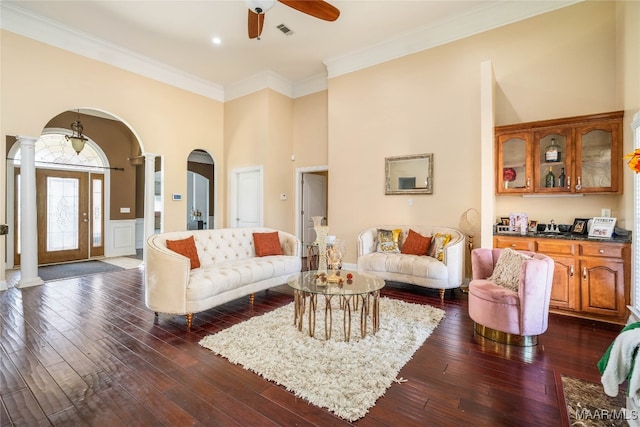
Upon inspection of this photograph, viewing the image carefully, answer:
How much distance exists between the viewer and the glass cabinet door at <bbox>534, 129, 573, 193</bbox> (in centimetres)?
361

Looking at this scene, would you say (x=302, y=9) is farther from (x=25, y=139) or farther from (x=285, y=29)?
(x=25, y=139)

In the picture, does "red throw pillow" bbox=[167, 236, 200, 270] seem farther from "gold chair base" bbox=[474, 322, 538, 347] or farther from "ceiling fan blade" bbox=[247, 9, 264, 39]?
"gold chair base" bbox=[474, 322, 538, 347]

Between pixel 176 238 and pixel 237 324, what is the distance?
1.38 metres

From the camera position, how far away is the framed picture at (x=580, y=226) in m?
3.50

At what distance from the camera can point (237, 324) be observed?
3.14 m

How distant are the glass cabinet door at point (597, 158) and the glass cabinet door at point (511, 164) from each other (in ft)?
1.79

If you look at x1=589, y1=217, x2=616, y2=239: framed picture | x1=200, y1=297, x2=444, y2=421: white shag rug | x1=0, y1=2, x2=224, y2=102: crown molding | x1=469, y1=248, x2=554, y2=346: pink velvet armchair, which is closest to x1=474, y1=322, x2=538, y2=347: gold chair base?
x1=469, y1=248, x2=554, y2=346: pink velvet armchair

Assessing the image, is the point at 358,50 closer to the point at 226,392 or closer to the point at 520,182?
the point at 520,182

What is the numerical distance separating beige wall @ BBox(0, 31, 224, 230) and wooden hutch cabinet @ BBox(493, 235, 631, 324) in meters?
6.38

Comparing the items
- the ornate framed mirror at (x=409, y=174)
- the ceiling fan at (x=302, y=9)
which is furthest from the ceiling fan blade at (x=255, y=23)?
the ornate framed mirror at (x=409, y=174)

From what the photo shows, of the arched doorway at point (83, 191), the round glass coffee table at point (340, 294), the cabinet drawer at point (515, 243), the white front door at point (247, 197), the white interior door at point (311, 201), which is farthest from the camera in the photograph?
the white interior door at point (311, 201)

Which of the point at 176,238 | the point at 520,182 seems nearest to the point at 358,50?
the point at 520,182

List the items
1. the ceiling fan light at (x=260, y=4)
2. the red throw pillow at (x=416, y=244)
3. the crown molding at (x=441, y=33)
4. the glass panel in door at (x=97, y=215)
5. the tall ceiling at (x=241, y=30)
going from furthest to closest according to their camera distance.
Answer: the glass panel in door at (x=97, y=215), the red throw pillow at (x=416, y=244), the tall ceiling at (x=241, y=30), the crown molding at (x=441, y=33), the ceiling fan light at (x=260, y=4)

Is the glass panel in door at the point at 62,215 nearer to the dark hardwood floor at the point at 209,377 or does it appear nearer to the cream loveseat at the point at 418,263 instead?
the dark hardwood floor at the point at 209,377
